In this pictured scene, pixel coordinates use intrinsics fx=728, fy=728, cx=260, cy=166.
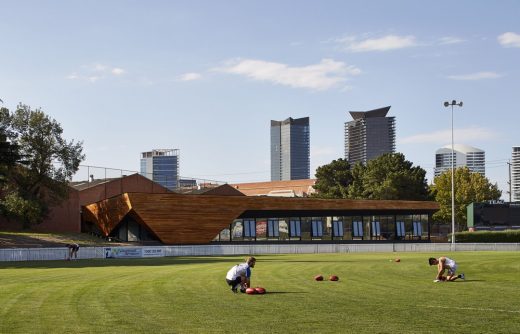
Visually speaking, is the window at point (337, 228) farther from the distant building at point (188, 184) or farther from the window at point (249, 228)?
the distant building at point (188, 184)

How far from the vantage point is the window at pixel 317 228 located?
3910 inches

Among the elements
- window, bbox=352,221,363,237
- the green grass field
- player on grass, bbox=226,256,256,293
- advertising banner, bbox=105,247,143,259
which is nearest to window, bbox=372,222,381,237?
window, bbox=352,221,363,237

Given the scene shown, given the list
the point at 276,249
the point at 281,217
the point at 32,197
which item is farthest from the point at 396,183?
the point at 32,197

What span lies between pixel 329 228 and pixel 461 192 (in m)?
46.8

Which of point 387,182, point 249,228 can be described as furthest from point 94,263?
point 387,182

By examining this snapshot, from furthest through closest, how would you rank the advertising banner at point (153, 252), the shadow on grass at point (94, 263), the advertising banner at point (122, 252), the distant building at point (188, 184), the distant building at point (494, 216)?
1. the distant building at point (188, 184)
2. the distant building at point (494, 216)
3. the advertising banner at point (153, 252)
4. the advertising banner at point (122, 252)
5. the shadow on grass at point (94, 263)

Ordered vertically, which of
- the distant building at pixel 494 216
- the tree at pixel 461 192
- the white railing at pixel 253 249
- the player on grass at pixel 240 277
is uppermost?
the tree at pixel 461 192

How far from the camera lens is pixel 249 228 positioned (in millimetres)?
94188

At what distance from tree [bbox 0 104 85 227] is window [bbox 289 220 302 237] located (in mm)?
29695

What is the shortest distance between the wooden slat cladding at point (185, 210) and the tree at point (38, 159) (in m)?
5.63

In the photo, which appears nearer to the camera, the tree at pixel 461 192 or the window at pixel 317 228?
the window at pixel 317 228

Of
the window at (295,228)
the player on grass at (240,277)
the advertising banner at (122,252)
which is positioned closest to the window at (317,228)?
the window at (295,228)

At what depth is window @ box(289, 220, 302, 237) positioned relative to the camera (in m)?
97.9

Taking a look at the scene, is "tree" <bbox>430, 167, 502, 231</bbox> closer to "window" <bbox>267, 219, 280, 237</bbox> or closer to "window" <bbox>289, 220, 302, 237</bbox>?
"window" <bbox>289, 220, 302, 237</bbox>
